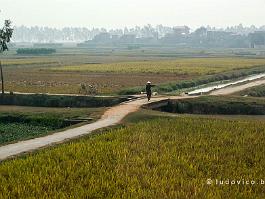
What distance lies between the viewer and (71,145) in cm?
1686

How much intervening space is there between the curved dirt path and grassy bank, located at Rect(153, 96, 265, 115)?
2.85 metres

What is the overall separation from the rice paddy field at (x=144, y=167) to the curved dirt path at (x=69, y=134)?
1.09 m

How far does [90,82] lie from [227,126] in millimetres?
28087

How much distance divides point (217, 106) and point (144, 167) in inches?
648

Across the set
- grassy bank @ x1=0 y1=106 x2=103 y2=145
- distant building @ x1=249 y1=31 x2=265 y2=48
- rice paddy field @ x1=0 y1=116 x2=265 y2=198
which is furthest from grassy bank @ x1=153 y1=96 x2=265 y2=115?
distant building @ x1=249 y1=31 x2=265 y2=48

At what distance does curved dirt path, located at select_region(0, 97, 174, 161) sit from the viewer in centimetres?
1705

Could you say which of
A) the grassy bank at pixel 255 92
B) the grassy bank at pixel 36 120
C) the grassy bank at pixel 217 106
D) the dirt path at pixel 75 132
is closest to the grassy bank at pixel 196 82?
the grassy bank at pixel 255 92

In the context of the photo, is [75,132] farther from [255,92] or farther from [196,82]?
[196,82]

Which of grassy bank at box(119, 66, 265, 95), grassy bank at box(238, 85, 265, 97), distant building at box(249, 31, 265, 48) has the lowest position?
grassy bank at box(238, 85, 265, 97)

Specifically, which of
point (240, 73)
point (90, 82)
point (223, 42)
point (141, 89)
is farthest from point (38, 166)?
point (223, 42)

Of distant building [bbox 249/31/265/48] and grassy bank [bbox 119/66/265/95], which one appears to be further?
distant building [bbox 249/31/265/48]

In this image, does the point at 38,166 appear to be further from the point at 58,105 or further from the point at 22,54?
the point at 22,54

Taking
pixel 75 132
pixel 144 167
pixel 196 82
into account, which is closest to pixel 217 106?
pixel 75 132

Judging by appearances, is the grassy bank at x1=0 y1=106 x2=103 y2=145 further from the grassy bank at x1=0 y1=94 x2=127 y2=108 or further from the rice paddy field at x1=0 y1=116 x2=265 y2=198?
the rice paddy field at x1=0 y1=116 x2=265 y2=198
